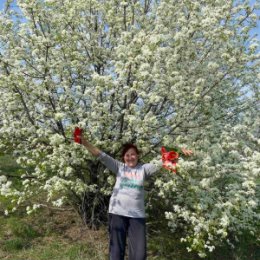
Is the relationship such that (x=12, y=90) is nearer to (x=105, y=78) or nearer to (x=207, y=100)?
(x=105, y=78)

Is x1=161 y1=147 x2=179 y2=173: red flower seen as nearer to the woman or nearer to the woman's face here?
the woman

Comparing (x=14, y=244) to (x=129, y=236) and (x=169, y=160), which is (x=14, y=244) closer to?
(x=129, y=236)

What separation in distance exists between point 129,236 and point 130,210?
411 millimetres

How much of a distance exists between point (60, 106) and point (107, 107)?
844 millimetres

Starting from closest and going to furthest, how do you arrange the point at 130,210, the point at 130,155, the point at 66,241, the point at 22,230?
the point at 130,210
the point at 130,155
the point at 66,241
the point at 22,230

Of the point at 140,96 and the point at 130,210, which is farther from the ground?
the point at 140,96

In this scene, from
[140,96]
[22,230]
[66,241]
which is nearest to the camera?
[140,96]

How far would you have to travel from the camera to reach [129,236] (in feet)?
21.3

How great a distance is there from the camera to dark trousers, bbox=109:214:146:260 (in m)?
6.36

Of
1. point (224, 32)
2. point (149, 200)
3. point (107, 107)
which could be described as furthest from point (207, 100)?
point (149, 200)

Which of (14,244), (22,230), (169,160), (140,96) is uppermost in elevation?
(140,96)

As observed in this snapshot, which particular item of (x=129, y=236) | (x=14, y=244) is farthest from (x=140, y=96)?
(x=14, y=244)

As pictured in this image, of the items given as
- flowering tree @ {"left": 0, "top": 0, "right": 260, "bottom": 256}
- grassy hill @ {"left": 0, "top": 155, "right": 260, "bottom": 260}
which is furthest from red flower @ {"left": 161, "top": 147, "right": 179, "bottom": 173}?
grassy hill @ {"left": 0, "top": 155, "right": 260, "bottom": 260}

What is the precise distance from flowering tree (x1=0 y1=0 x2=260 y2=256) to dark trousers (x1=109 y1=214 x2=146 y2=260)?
2.67ft
